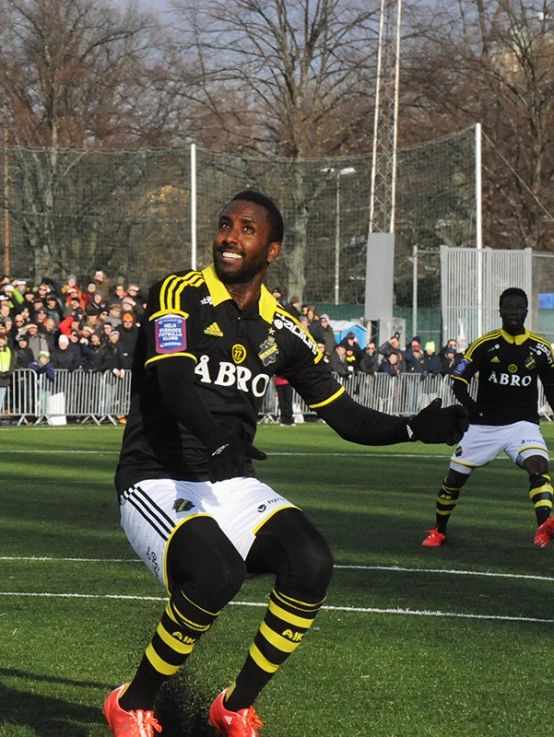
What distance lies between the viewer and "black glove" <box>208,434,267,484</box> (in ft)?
15.9

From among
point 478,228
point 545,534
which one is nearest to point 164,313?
point 545,534

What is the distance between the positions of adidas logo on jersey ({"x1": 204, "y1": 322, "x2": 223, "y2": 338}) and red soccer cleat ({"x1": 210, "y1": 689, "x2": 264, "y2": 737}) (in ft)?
4.63

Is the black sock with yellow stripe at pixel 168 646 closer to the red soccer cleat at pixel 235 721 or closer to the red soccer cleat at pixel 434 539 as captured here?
the red soccer cleat at pixel 235 721

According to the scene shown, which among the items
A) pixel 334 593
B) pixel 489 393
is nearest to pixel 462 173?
pixel 489 393

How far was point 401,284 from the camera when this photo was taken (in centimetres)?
4134

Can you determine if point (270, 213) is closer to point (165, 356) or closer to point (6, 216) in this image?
point (165, 356)

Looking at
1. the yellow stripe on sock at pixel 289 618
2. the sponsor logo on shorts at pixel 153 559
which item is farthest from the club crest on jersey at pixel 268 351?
the yellow stripe on sock at pixel 289 618

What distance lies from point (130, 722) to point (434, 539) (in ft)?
21.5

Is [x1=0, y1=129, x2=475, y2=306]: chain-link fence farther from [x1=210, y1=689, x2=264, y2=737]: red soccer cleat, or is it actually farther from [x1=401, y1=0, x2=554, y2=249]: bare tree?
[x1=210, y1=689, x2=264, y2=737]: red soccer cleat

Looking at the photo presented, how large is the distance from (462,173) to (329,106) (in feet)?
37.0

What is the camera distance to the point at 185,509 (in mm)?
5148

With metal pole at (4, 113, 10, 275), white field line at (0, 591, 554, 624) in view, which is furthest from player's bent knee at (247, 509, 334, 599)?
metal pole at (4, 113, 10, 275)

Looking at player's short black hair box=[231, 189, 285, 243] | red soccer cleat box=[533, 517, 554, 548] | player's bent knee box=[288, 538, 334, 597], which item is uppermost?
player's short black hair box=[231, 189, 285, 243]

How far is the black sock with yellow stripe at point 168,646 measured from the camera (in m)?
5.01
